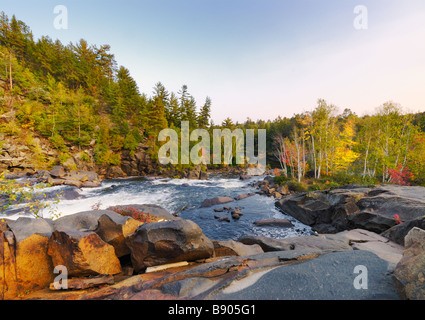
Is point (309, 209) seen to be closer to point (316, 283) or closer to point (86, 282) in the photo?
point (316, 283)

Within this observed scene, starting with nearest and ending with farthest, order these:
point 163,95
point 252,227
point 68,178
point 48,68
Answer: point 252,227, point 68,178, point 48,68, point 163,95

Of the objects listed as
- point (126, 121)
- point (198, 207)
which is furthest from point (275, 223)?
point (126, 121)

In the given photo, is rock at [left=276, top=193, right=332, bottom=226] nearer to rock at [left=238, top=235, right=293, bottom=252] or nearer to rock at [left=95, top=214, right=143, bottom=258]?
rock at [left=238, top=235, right=293, bottom=252]

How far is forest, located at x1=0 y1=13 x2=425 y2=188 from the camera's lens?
19.4m

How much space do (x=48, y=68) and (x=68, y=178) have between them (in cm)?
3561

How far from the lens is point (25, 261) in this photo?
4.33 m

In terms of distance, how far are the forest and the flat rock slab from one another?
1529 cm

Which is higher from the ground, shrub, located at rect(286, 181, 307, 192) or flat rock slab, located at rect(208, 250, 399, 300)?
flat rock slab, located at rect(208, 250, 399, 300)

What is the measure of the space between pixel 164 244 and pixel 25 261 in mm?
3762

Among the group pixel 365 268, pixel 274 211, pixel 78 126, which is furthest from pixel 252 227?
pixel 78 126

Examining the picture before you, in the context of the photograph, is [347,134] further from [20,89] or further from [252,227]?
[20,89]

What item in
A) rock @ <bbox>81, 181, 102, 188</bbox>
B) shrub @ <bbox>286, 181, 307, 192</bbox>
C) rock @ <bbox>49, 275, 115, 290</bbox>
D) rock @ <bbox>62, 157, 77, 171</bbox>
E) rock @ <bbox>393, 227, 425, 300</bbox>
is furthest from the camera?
rock @ <bbox>62, 157, 77, 171</bbox>

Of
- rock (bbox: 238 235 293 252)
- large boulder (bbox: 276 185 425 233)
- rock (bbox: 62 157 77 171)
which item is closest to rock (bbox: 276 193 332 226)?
large boulder (bbox: 276 185 425 233)
